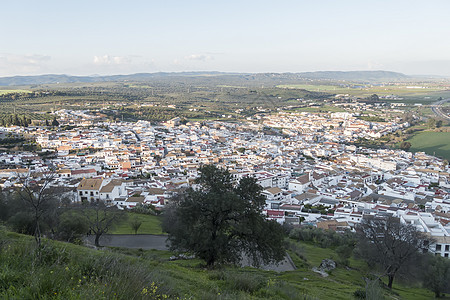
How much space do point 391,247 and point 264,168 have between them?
88.2ft

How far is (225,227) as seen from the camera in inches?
423

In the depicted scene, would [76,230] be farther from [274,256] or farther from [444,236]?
[444,236]

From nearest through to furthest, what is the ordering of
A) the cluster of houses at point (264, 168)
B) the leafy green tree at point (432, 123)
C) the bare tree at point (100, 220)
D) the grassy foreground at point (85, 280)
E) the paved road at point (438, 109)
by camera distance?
the grassy foreground at point (85, 280) → the bare tree at point (100, 220) → the cluster of houses at point (264, 168) → the leafy green tree at point (432, 123) → the paved road at point (438, 109)

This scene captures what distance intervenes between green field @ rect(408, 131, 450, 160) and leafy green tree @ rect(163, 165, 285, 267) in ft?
175

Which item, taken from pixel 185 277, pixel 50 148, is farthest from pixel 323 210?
pixel 50 148

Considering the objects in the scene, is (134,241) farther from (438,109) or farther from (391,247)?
(438,109)


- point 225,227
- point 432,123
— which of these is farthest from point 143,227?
point 432,123

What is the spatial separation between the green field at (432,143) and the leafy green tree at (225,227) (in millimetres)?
53263

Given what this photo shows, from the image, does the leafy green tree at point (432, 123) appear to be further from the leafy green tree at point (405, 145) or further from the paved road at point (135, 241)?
the paved road at point (135, 241)

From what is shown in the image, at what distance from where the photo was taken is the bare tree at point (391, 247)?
1352 cm

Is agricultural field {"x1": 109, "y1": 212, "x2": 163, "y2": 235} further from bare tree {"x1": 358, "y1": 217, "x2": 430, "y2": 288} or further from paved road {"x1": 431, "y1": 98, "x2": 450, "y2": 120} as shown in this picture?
paved road {"x1": 431, "y1": 98, "x2": 450, "y2": 120}

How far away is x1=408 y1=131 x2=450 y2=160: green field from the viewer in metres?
55.5

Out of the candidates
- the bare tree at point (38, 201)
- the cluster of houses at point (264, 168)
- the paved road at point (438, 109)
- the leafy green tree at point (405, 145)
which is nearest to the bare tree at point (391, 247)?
the cluster of houses at point (264, 168)

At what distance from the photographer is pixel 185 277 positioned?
21.4 feet
